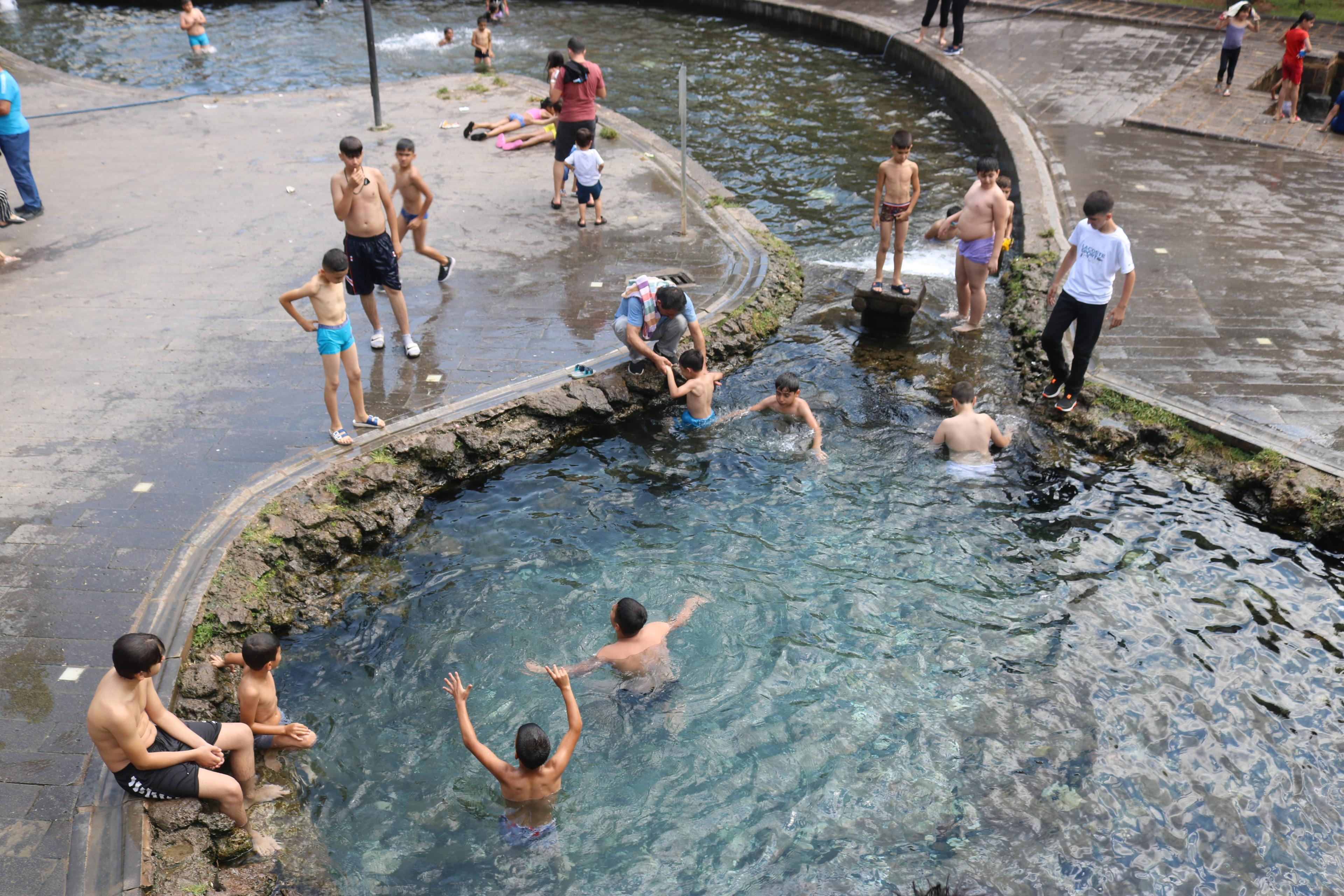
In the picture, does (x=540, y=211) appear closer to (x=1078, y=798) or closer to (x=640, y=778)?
(x=640, y=778)

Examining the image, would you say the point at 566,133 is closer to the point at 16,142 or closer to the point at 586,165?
the point at 586,165

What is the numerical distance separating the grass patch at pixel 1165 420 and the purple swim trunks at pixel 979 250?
6.43 feet

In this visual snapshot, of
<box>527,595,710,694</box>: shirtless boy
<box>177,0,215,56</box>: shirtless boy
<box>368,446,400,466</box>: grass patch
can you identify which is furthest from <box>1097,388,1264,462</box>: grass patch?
<box>177,0,215,56</box>: shirtless boy

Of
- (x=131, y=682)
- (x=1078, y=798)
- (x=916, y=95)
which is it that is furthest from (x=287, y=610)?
(x=916, y=95)

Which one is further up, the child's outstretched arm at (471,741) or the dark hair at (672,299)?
the dark hair at (672,299)

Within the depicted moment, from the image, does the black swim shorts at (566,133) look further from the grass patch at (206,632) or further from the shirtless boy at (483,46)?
the shirtless boy at (483,46)

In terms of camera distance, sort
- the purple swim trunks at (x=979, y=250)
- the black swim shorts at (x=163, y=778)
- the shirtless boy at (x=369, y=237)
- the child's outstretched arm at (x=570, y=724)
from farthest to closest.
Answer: the purple swim trunks at (x=979, y=250) → the shirtless boy at (x=369, y=237) → the child's outstretched arm at (x=570, y=724) → the black swim shorts at (x=163, y=778)

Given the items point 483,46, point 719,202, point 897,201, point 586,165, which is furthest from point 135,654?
point 483,46

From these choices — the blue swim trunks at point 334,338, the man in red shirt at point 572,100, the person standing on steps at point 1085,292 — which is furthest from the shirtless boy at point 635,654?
the man in red shirt at point 572,100

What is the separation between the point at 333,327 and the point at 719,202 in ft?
21.4

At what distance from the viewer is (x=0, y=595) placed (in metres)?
6.02

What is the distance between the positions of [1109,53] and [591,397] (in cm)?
1534

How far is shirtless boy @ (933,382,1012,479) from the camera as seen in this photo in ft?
26.3

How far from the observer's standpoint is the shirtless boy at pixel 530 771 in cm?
507
